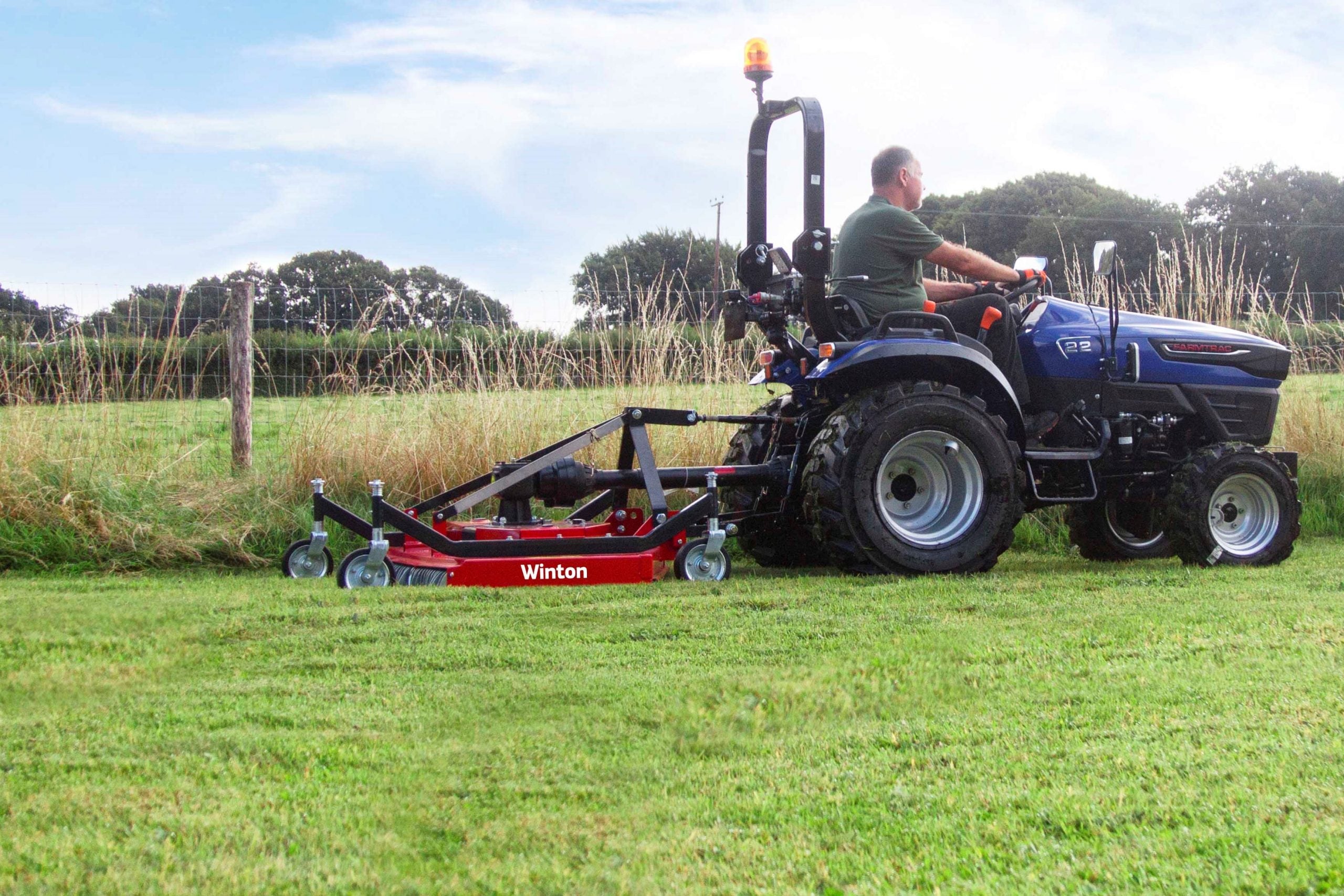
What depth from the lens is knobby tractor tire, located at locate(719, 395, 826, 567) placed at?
19.1ft

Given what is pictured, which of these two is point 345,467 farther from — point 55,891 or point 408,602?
point 55,891

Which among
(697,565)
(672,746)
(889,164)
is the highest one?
(889,164)

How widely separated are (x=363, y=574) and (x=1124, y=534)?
401cm

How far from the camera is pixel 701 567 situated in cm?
524

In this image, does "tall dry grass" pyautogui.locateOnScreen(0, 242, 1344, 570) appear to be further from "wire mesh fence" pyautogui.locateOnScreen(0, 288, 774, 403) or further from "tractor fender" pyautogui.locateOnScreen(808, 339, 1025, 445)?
"tractor fender" pyautogui.locateOnScreen(808, 339, 1025, 445)

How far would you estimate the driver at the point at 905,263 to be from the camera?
5.47 meters

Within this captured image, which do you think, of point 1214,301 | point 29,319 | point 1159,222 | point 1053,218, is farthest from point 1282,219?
point 29,319

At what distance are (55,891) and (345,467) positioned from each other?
517 centimetres

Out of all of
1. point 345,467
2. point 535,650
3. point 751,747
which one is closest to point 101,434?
point 345,467

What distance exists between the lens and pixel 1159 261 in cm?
938

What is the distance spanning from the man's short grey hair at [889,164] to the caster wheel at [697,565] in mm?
1904

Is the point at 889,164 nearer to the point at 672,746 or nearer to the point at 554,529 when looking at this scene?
the point at 554,529

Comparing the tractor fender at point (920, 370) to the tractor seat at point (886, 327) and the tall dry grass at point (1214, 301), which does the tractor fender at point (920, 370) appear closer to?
the tractor seat at point (886, 327)

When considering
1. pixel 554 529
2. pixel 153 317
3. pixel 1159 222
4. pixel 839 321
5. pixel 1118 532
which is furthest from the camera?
pixel 1159 222
